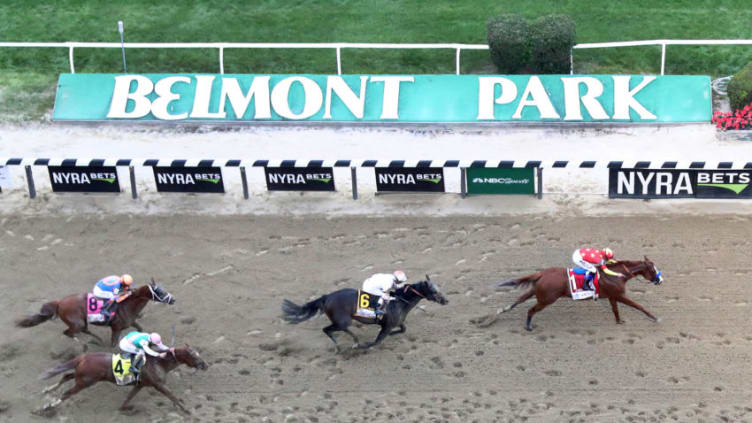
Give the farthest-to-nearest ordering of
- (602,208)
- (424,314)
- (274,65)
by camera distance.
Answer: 1. (274,65)
2. (602,208)
3. (424,314)

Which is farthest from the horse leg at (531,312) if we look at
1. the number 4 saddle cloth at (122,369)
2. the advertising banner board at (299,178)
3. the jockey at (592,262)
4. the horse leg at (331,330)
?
the number 4 saddle cloth at (122,369)

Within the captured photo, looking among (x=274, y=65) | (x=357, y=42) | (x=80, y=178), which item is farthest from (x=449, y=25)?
(x=80, y=178)

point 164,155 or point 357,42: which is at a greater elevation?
point 357,42

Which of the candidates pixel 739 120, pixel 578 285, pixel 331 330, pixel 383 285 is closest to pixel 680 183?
pixel 739 120

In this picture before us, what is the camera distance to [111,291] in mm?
12422

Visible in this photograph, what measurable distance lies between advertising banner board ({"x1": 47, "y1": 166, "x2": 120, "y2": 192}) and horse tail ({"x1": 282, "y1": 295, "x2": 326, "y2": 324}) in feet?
16.4

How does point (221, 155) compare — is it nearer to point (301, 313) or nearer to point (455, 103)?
point (455, 103)

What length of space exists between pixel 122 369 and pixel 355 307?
2899mm

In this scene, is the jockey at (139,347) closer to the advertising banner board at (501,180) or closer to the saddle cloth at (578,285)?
the saddle cloth at (578,285)

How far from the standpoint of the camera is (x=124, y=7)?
826 inches

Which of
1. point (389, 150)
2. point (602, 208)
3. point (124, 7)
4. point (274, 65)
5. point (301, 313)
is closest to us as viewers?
point (301, 313)

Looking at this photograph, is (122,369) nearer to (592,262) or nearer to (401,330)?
(401,330)

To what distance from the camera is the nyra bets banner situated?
1752 centimetres

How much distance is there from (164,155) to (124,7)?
528cm
